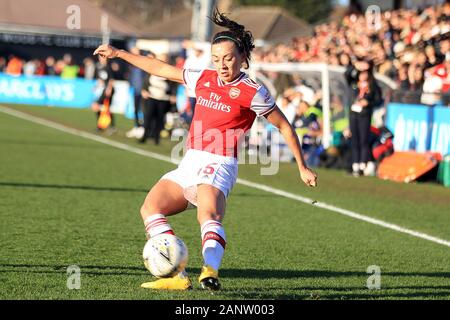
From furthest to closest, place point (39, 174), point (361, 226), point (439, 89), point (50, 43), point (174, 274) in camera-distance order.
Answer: point (50, 43) < point (439, 89) < point (39, 174) < point (361, 226) < point (174, 274)

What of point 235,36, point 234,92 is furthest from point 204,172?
point 235,36

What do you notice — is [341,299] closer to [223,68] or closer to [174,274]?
[174,274]

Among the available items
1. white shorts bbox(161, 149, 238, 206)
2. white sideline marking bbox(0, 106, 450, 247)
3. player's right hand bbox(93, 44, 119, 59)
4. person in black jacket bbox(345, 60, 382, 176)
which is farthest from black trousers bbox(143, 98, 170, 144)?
white shorts bbox(161, 149, 238, 206)

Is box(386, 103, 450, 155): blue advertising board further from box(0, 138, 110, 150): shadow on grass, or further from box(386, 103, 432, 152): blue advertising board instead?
box(0, 138, 110, 150): shadow on grass

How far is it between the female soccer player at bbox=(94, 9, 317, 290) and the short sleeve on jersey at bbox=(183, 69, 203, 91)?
0.04 metres

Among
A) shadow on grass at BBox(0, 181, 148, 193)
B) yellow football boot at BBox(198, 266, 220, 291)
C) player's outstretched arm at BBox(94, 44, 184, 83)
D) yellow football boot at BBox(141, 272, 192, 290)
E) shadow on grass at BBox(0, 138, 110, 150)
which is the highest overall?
player's outstretched arm at BBox(94, 44, 184, 83)

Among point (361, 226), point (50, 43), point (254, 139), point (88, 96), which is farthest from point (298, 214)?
point (50, 43)

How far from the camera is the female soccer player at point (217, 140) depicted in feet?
23.4

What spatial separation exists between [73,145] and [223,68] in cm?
1570

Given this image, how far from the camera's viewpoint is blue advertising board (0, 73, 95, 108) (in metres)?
A: 43.5

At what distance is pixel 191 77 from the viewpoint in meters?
7.48

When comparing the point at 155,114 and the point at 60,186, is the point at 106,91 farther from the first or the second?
the point at 60,186

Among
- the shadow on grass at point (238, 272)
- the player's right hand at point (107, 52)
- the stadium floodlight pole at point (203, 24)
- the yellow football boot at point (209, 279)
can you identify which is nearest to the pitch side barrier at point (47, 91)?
the stadium floodlight pole at point (203, 24)

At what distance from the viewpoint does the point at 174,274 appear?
280 inches
